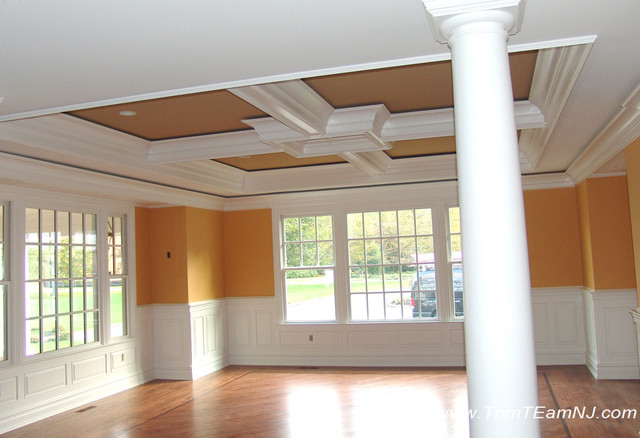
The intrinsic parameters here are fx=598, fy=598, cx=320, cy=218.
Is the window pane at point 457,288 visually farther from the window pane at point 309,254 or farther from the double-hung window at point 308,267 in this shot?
the window pane at point 309,254

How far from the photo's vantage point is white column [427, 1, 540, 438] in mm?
2361

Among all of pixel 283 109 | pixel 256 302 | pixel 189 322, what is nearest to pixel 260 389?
pixel 189 322

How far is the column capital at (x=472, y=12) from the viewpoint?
2.48 metres

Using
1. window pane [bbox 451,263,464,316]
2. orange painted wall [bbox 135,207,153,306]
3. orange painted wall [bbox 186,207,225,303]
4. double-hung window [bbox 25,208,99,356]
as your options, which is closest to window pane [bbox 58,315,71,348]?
double-hung window [bbox 25,208,99,356]

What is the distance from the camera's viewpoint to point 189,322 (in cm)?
834

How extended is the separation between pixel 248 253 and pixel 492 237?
7377 millimetres

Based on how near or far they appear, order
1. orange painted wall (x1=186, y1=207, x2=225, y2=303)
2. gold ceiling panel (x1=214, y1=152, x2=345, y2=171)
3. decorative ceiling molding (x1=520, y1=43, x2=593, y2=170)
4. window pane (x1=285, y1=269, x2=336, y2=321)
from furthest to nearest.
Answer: window pane (x1=285, y1=269, x2=336, y2=321)
orange painted wall (x1=186, y1=207, x2=225, y2=303)
gold ceiling panel (x1=214, y1=152, x2=345, y2=171)
decorative ceiling molding (x1=520, y1=43, x2=593, y2=170)

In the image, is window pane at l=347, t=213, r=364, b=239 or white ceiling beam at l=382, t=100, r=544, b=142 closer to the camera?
white ceiling beam at l=382, t=100, r=544, b=142

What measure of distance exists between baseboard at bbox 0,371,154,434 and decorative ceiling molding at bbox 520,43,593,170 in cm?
581

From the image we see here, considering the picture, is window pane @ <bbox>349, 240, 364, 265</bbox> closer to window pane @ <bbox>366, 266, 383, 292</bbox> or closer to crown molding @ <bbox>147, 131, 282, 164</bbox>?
window pane @ <bbox>366, 266, 383, 292</bbox>

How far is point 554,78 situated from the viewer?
405 cm

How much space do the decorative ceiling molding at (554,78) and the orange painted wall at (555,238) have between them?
274 centimetres

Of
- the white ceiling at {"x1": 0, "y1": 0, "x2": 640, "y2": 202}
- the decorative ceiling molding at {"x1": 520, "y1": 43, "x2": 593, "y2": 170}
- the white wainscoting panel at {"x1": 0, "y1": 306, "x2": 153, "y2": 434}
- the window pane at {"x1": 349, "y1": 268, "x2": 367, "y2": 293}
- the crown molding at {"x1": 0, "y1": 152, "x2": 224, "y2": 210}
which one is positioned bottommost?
the white wainscoting panel at {"x1": 0, "y1": 306, "x2": 153, "y2": 434}

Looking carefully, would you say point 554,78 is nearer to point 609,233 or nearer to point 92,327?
point 609,233
